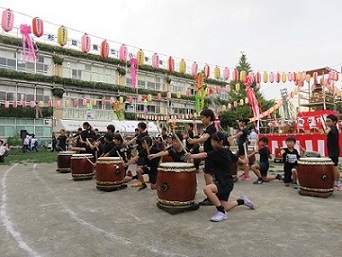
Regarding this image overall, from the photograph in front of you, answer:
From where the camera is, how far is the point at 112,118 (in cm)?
3067

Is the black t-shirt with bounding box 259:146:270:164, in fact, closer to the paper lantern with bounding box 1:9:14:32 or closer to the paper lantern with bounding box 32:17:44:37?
the paper lantern with bounding box 32:17:44:37

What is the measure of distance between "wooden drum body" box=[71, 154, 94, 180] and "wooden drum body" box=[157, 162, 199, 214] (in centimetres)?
382

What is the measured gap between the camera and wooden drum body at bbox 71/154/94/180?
7.83m

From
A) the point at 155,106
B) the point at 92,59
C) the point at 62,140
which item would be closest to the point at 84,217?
the point at 62,140

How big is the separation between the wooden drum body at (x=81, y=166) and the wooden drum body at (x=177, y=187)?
3819mm

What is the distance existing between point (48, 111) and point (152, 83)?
1241cm

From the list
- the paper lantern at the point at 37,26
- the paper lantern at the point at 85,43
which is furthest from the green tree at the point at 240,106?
the paper lantern at the point at 37,26

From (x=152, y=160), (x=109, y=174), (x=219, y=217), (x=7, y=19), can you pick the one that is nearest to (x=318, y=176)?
(x=219, y=217)

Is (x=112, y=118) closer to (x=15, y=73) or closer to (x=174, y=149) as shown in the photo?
(x=15, y=73)

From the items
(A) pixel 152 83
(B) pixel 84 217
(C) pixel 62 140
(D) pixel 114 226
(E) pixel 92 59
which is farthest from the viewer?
(A) pixel 152 83

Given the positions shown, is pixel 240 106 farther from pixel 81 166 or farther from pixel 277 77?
pixel 81 166

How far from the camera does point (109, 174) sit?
6.39 metres

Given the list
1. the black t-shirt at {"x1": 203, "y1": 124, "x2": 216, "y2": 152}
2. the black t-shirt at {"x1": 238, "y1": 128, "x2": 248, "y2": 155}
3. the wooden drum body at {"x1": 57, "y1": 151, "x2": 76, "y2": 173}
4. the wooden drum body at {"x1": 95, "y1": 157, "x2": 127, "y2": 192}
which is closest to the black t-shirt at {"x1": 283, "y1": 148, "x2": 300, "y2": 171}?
the black t-shirt at {"x1": 238, "y1": 128, "x2": 248, "y2": 155}

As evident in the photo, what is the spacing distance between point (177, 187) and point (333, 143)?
355 centimetres
